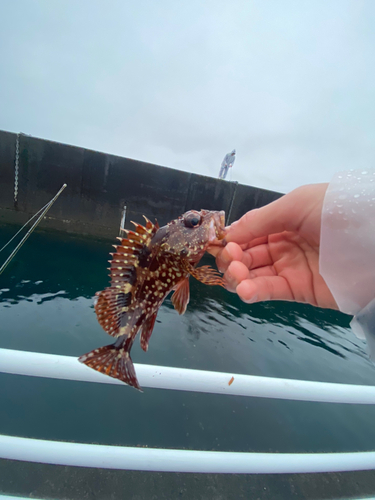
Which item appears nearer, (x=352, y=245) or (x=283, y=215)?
(x=352, y=245)

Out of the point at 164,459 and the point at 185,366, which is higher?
the point at 164,459

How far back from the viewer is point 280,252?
298cm

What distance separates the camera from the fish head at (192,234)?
7.66ft

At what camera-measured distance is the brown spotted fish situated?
206 cm

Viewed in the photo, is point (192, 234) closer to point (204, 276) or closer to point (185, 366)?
point (204, 276)

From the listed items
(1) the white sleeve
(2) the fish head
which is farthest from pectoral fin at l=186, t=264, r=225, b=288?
(1) the white sleeve

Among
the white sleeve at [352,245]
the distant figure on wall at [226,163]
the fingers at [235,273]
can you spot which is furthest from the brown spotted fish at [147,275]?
the distant figure on wall at [226,163]

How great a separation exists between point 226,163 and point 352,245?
17534 millimetres

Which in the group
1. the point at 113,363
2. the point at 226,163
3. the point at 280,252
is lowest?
the point at 113,363

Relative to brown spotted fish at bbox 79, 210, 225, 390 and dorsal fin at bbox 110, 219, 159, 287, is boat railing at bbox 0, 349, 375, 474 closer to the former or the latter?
brown spotted fish at bbox 79, 210, 225, 390

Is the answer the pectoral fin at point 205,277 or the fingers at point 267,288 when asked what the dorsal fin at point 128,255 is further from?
the fingers at point 267,288

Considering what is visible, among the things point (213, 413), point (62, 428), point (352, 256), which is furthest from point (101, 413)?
point (352, 256)

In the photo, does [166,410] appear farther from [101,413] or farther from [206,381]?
[206,381]

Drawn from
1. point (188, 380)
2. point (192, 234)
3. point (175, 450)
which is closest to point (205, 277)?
point (192, 234)
